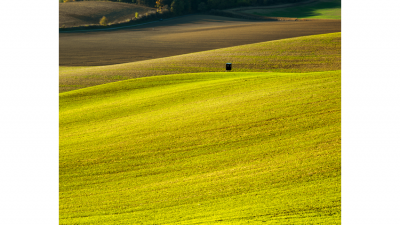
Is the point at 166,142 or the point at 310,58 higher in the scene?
the point at 310,58

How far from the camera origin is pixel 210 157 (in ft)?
31.5

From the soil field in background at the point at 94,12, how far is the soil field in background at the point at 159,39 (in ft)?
26.0

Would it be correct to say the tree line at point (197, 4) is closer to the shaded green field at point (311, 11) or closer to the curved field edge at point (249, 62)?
the shaded green field at point (311, 11)

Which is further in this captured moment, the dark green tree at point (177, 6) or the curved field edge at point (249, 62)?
the dark green tree at point (177, 6)

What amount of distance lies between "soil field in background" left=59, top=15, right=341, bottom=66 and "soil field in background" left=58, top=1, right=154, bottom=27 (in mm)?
7930

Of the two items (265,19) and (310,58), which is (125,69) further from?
(265,19)

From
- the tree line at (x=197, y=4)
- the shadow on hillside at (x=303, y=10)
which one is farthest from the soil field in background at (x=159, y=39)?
the shadow on hillside at (x=303, y=10)

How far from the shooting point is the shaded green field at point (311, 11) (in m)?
69.2

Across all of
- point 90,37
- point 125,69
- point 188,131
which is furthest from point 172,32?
point 188,131

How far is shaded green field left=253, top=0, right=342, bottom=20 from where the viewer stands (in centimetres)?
6916

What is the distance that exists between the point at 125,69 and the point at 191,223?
1934 centimetres

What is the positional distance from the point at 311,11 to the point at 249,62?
187 feet

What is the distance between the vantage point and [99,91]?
19281mm

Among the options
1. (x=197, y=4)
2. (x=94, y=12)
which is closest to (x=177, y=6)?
(x=197, y=4)
